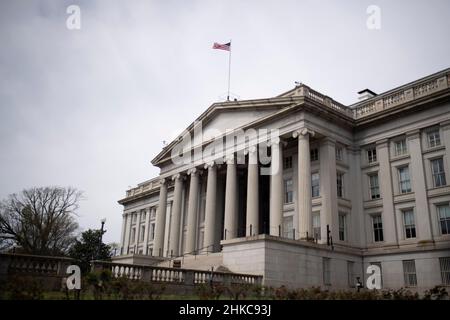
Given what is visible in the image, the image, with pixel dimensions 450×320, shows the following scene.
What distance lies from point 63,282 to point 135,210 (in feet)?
168

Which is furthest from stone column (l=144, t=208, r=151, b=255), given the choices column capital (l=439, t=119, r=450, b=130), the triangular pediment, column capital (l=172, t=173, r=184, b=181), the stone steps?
column capital (l=439, t=119, r=450, b=130)

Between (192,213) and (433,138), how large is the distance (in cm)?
2397

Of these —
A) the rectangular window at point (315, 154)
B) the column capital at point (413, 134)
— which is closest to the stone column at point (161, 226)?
the rectangular window at point (315, 154)

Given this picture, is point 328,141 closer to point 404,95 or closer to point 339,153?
point 339,153

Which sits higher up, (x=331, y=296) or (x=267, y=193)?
(x=267, y=193)

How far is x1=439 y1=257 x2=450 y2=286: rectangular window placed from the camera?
29.5 meters

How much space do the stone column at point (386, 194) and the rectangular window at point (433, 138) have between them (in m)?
3.38

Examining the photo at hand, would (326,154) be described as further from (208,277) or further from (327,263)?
(208,277)

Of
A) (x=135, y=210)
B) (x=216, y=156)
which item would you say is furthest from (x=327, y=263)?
(x=135, y=210)

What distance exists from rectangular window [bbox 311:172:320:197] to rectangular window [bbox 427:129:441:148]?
928cm

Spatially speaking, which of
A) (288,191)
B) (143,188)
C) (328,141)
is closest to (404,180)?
(328,141)

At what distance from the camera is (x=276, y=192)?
34031 millimetres
